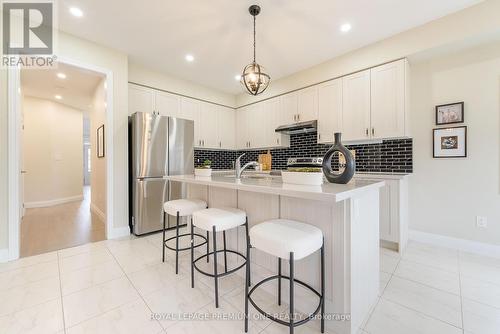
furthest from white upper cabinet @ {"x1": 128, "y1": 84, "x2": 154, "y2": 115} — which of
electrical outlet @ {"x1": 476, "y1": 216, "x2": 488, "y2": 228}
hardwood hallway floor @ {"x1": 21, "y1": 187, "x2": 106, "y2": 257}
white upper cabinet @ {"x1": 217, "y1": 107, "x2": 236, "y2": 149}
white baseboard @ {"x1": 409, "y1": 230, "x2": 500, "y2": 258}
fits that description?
electrical outlet @ {"x1": 476, "y1": 216, "x2": 488, "y2": 228}

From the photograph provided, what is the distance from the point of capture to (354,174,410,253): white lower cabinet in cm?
257

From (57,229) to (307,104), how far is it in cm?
464

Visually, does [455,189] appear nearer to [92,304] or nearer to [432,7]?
[432,7]

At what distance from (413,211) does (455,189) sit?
0.54 metres

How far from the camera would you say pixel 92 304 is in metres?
1.63

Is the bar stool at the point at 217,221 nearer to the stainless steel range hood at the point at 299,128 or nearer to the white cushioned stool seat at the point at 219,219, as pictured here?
the white cushioned stool seat at the point at 219,219

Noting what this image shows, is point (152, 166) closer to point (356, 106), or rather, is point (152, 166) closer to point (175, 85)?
point (175, 85)

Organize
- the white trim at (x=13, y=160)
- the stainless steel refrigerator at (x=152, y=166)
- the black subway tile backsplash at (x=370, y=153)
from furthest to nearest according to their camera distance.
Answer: the stainless steel refrigerator at (x=152, y=166) → the black subway tile backsplash at (x=370, y=153) → the white trim at (x=13, y=160)

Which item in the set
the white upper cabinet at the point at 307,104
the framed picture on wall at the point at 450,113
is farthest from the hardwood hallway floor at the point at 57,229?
the framed picture on wall at the point at 450,113

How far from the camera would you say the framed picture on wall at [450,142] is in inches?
102

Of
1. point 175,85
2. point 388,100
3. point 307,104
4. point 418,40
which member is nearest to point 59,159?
point 175,85

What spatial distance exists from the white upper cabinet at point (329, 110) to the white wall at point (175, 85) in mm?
2268

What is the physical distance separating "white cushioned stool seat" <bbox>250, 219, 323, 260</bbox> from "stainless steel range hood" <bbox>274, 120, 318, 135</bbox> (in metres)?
2.45

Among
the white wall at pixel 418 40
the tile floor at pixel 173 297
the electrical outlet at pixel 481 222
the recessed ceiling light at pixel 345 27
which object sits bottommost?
the tile floor at pixel 173 297
